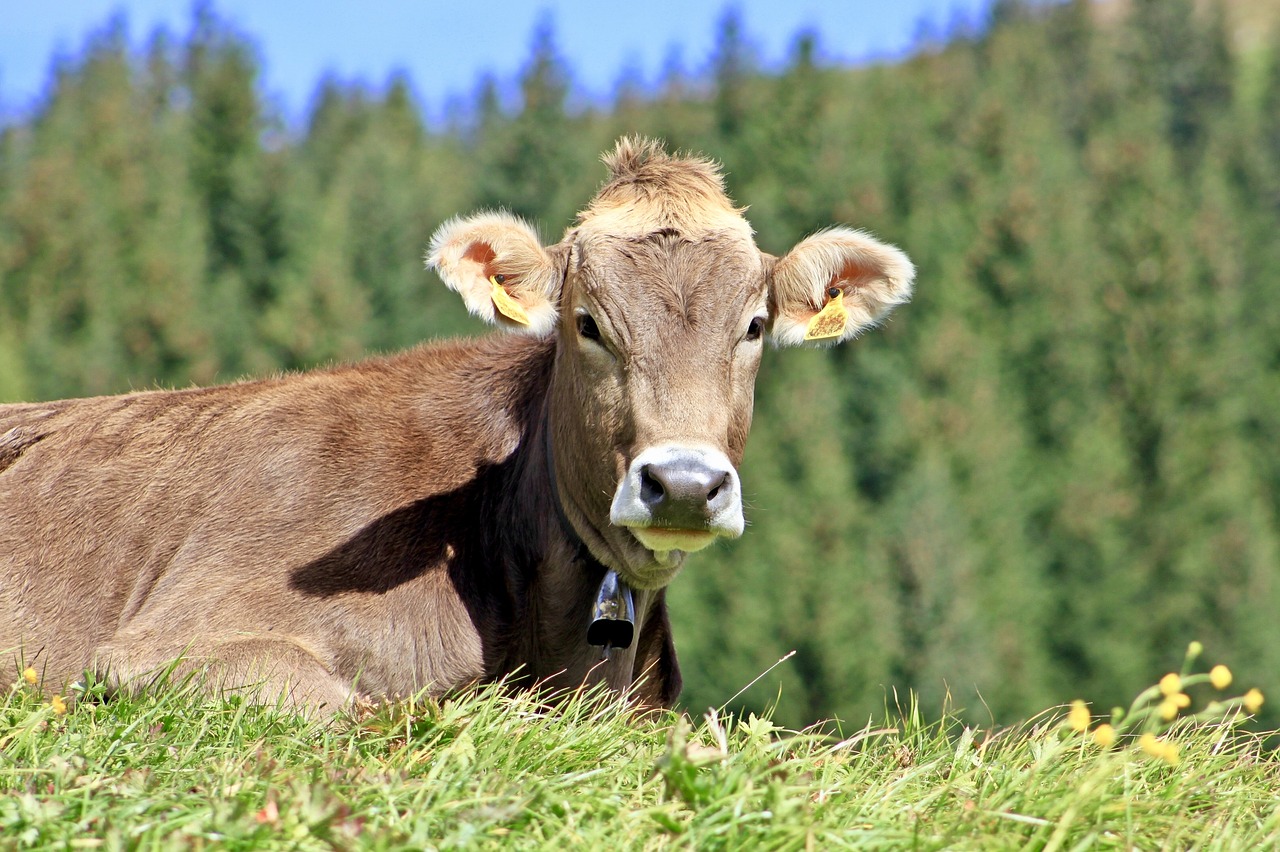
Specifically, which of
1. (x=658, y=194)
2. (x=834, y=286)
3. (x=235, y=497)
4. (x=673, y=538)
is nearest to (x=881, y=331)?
(x=834, y=286)

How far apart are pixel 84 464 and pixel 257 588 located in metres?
1.52

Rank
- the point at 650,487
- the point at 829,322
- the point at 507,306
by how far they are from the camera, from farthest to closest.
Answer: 1. the point at 829,322
2. the point at 507,306
3. the point at 650,487

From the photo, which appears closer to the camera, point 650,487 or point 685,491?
point 685,491

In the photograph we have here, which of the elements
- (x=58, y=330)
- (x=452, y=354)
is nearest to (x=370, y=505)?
(x=452, y=354)

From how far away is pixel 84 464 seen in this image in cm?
669

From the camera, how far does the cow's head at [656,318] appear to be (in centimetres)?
507

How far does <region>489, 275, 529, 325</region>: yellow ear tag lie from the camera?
5840 millimetres

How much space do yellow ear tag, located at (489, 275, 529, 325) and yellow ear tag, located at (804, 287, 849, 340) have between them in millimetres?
1229

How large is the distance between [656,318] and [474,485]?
1.24 meters

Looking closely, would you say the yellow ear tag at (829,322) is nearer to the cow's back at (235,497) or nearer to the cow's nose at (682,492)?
the cow's nose at (682,492)

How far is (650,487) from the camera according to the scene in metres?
5.00

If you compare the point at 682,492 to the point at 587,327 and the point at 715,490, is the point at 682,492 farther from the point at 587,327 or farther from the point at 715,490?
the point at 587,327

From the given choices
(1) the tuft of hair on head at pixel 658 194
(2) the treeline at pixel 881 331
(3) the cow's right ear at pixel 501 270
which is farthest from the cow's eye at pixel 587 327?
(2) the treeline at pixel 881 331

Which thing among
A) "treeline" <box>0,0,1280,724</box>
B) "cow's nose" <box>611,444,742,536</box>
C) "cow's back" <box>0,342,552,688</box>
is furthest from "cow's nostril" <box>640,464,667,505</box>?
"treeline" <box>0,0,1280,724</box>
